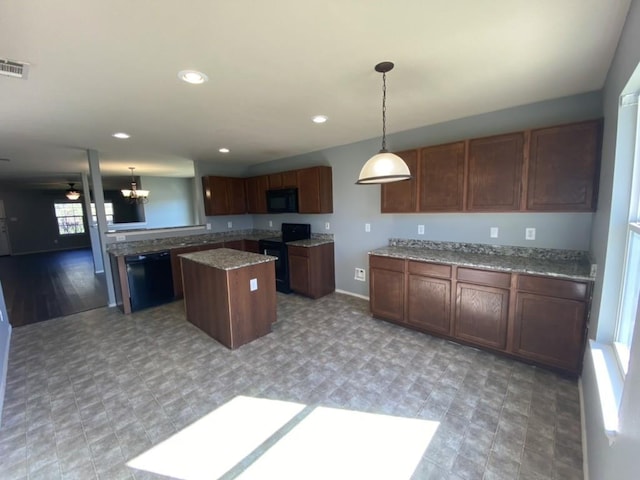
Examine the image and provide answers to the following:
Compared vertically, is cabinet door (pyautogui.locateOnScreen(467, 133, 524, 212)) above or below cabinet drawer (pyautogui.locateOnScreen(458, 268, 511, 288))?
above

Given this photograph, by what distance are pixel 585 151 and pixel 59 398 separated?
4696mm

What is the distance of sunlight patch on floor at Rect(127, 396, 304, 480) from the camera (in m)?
1.63

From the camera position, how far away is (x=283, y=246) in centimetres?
463

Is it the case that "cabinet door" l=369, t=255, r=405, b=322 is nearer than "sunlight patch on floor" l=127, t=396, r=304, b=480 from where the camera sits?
No

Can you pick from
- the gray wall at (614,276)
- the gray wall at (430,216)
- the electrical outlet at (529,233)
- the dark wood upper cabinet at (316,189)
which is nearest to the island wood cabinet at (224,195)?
the gray wall at (430,216)

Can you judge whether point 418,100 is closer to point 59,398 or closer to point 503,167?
point 503,167

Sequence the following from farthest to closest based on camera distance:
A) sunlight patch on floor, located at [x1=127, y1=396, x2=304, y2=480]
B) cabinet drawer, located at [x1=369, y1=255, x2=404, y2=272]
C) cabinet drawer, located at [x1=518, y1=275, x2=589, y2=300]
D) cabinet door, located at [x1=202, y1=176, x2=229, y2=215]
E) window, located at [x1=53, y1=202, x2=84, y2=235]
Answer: window, located at [x1=53, y1=202, x2=84, y2=235] < cabinet door, located at [x1=202, y1=176, x2=229, y2=215] < cabinet drawer, located at [x1=369, y1=255, x2=404, y2=272] < cabinet drawer, located at [x1=518, y1=275, x2=589, y2=300] < sunlight patch on floor, located at [x1=127, y1=396, x2=304, y2=480]

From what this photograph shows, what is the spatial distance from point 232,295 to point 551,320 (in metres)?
2.90

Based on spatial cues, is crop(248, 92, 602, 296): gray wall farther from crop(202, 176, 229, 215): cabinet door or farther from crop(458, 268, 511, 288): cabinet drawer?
crop(202, 176, 229, 215): cabinet door

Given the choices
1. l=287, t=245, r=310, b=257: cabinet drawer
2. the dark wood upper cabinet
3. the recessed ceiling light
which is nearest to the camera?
the recessed ceiling light

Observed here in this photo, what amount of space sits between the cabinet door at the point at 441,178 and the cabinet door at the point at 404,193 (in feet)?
0.21

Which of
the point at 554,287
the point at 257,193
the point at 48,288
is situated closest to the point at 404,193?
the point at 554,287

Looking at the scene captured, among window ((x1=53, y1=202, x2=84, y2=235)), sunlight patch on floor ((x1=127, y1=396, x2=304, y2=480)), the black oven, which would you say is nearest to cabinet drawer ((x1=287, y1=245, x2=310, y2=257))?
the black oven

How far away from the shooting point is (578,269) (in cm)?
234
